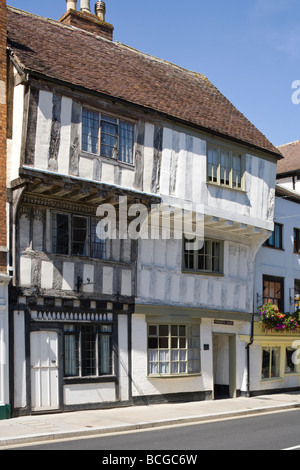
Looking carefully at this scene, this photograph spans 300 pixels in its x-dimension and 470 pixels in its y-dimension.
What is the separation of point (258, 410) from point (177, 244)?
546 centimetres

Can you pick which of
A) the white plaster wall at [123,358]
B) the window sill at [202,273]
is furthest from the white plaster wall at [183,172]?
the white plaster wall at [123,358]

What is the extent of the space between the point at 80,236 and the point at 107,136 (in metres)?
2.78

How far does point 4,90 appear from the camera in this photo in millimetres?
15383

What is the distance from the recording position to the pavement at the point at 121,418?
12.2 m

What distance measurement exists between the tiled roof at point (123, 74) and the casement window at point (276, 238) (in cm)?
A: 349

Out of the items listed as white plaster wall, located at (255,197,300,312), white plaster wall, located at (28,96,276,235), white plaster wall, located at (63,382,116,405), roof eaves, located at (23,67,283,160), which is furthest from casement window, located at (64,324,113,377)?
white plaster wall, located at (255,197,300,312)

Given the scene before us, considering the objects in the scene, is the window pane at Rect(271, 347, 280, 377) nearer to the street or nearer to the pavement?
the pavement

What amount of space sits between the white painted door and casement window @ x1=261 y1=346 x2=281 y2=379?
364 inches

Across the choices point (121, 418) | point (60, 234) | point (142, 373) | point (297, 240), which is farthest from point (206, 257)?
point (121, 418)

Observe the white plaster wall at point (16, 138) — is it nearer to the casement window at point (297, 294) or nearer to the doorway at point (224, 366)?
the doorway at point (224, 366)

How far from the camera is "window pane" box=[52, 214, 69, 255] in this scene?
1592 cm
